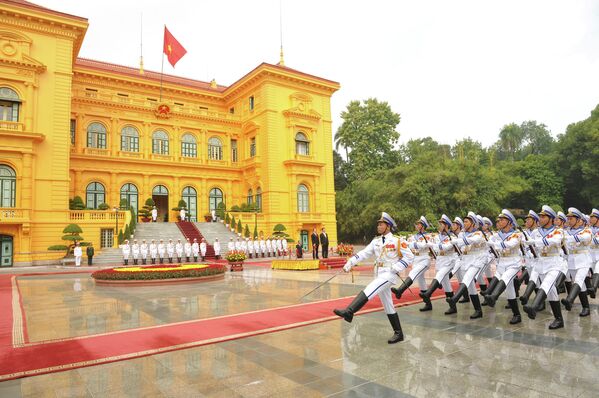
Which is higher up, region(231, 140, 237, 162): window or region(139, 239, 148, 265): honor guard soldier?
region(231, 140, 237, 162): window

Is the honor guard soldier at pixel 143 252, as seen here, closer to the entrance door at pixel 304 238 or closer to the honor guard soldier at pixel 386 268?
the entrance door at pixel 304 238

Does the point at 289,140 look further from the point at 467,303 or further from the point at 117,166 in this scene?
the point at 467,303

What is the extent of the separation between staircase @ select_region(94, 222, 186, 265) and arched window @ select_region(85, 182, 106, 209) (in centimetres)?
503

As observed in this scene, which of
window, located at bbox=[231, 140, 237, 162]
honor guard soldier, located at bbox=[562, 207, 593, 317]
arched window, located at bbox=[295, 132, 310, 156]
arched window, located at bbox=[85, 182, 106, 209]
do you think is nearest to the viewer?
honor guard soldier, located at bbox=[562, 207, 593, 317]

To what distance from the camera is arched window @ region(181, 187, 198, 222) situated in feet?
122

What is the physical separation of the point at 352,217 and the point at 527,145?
43.4 meters

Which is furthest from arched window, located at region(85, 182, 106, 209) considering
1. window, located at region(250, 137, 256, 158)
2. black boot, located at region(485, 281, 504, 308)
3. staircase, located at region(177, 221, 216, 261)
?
black boot, located at region(485, 281, 504, 308)

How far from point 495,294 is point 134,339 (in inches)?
252

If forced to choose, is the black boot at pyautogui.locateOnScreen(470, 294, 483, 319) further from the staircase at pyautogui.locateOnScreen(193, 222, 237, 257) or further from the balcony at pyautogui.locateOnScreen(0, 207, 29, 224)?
the balcony at pyautogui.locateOnScreen(0, 207, 29, 224)

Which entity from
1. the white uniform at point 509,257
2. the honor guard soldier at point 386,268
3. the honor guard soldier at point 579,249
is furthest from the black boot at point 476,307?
the honor guard soldier at point 386,268

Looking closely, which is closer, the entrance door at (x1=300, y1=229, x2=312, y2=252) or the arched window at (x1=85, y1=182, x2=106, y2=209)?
the arched window at (x1=85, y1=182, x2=106, y2=209)

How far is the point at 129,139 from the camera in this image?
1379 inches

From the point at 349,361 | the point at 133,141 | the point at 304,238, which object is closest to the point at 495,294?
the point at 349,361

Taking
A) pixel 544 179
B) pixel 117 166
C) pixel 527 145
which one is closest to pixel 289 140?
pixel 117 166
